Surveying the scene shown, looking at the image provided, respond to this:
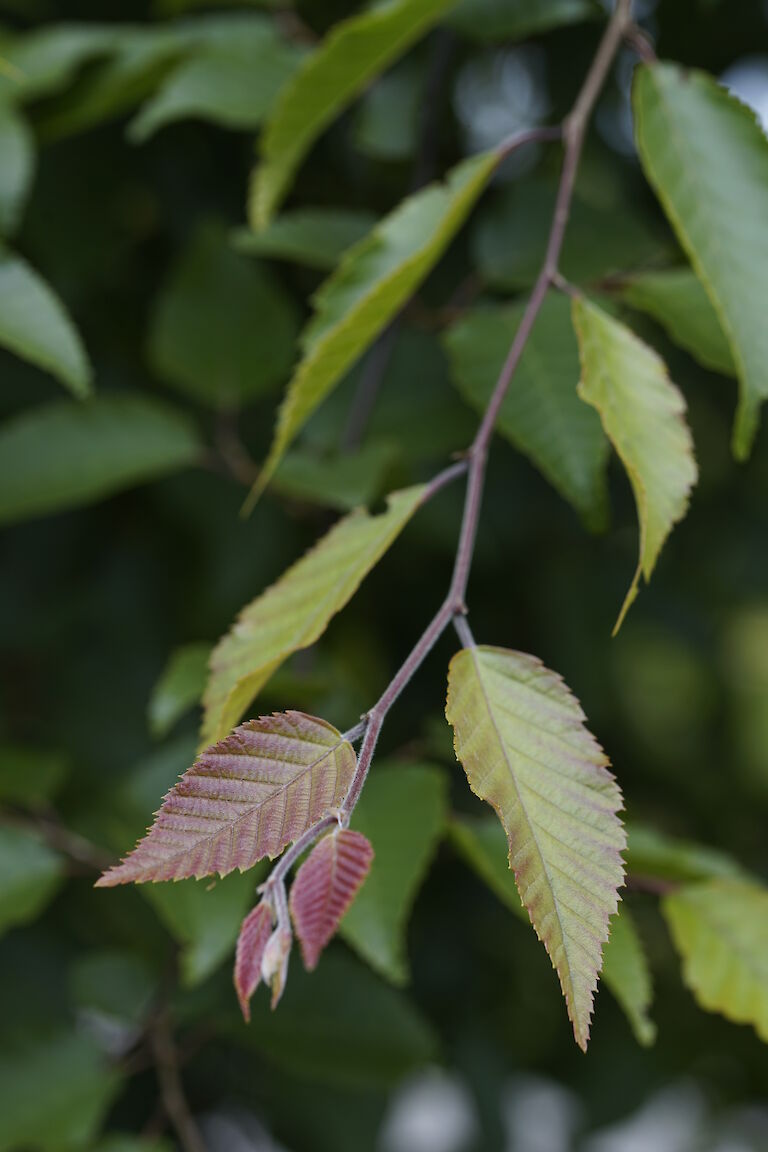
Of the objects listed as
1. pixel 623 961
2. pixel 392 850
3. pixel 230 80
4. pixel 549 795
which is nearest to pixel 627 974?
pixel 623 961

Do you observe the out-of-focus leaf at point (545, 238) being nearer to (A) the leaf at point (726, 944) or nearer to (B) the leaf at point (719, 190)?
(B) the leaf at point (719, 190)

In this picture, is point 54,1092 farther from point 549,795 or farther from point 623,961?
point 549,795

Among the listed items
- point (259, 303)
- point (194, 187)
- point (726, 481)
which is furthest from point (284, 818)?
point (726, 481)

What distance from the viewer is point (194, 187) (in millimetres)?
914

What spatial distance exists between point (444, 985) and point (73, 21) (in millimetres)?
928

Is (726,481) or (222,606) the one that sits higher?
(222,606)

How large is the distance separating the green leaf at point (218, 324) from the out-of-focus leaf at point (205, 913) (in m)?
0.37

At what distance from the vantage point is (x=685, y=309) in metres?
0.58

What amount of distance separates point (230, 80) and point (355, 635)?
45 centimetres

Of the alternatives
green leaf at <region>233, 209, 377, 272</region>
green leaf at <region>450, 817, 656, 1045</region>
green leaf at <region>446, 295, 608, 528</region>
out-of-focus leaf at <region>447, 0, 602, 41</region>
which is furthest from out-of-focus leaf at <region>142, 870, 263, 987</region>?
out-of-focus leaf at <region>447, 0, 602, 41</region>

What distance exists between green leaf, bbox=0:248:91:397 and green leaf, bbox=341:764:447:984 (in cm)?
26

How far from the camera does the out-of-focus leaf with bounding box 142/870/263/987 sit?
22.9 inches

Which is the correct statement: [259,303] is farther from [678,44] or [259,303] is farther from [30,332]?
[678,44]

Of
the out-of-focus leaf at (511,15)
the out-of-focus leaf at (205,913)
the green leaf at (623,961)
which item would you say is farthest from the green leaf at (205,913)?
the out-of-focus leaf at (511,15)
